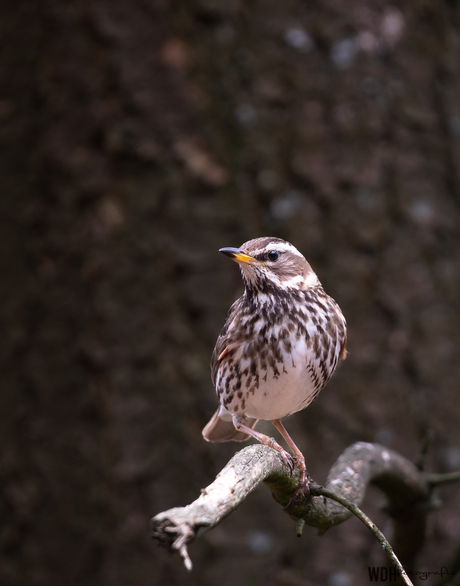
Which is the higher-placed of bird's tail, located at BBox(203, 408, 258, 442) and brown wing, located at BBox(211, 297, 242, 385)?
brown wing, located at BBox(211, 297, 242, 385)

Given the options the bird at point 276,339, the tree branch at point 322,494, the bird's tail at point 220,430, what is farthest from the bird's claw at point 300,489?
the bird's tail at point 220,430

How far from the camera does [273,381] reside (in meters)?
2.51

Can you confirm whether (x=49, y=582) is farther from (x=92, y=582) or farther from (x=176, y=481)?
(x=176, y=481)

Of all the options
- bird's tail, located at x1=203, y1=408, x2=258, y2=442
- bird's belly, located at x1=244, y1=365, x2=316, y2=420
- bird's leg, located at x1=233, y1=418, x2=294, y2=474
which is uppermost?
bird's belly, located at x1=244, y1=365, x2=316, y2=420

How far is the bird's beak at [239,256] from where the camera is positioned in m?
2.27

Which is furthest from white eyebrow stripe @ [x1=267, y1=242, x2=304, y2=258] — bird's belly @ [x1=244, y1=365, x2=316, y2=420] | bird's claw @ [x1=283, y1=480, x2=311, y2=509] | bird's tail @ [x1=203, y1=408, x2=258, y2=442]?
bird's tail @ [x1=203, y1=408, x2=258, y2=442]

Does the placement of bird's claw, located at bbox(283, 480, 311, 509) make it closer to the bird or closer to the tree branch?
the tree branch

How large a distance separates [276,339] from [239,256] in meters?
0.42

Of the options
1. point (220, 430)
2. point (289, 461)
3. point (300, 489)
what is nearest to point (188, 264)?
point (220, 430)

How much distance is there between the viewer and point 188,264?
13.0 feet

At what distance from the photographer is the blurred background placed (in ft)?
12.8

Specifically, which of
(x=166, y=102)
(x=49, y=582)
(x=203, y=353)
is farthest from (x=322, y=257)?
(x=49, y=582)

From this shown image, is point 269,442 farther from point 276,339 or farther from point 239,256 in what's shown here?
point 239,256

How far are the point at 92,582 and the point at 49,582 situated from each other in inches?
14.0
